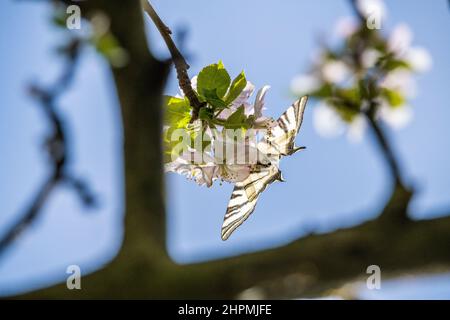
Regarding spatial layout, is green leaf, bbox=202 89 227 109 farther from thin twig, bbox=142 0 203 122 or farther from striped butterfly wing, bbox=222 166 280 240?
striped butterfly wing, bbox=222 166 280 240

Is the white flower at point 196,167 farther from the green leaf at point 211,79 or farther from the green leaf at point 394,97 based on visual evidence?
the green leaf at point 394,97

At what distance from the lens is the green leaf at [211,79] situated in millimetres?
1019

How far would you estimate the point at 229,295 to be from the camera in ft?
3.51

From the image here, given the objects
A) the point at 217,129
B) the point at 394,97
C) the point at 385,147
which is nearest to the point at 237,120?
the point at 217,129

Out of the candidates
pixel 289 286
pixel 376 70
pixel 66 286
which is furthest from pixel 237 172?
pixel 376 70

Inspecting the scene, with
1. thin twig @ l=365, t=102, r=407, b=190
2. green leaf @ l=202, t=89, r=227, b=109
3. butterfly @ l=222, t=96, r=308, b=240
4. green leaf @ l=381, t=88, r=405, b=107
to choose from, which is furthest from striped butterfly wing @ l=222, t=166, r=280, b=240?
green leaf @ l=381, t=88, r=405, b=107

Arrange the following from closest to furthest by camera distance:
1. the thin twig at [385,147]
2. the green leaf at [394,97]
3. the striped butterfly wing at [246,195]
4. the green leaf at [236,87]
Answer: the striped butterfly wing at [246,195], the green leaf at [236,87], the thin twig at [385,147], the green leaf at [394,97]

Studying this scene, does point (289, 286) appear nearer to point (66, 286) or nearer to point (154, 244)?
point (154, 244)

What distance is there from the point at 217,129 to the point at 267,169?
0.43ft

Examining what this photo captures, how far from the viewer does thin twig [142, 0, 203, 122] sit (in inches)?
37.0

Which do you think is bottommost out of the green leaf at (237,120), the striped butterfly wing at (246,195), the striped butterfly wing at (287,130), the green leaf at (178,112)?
the striped butterfly wing at (246,195)

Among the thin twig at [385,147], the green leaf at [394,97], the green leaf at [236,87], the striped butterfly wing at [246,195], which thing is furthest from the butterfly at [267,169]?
the green leaf at [394,97]

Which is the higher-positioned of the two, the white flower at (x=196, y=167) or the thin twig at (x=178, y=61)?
the thin twig at (x=178, y=61)
